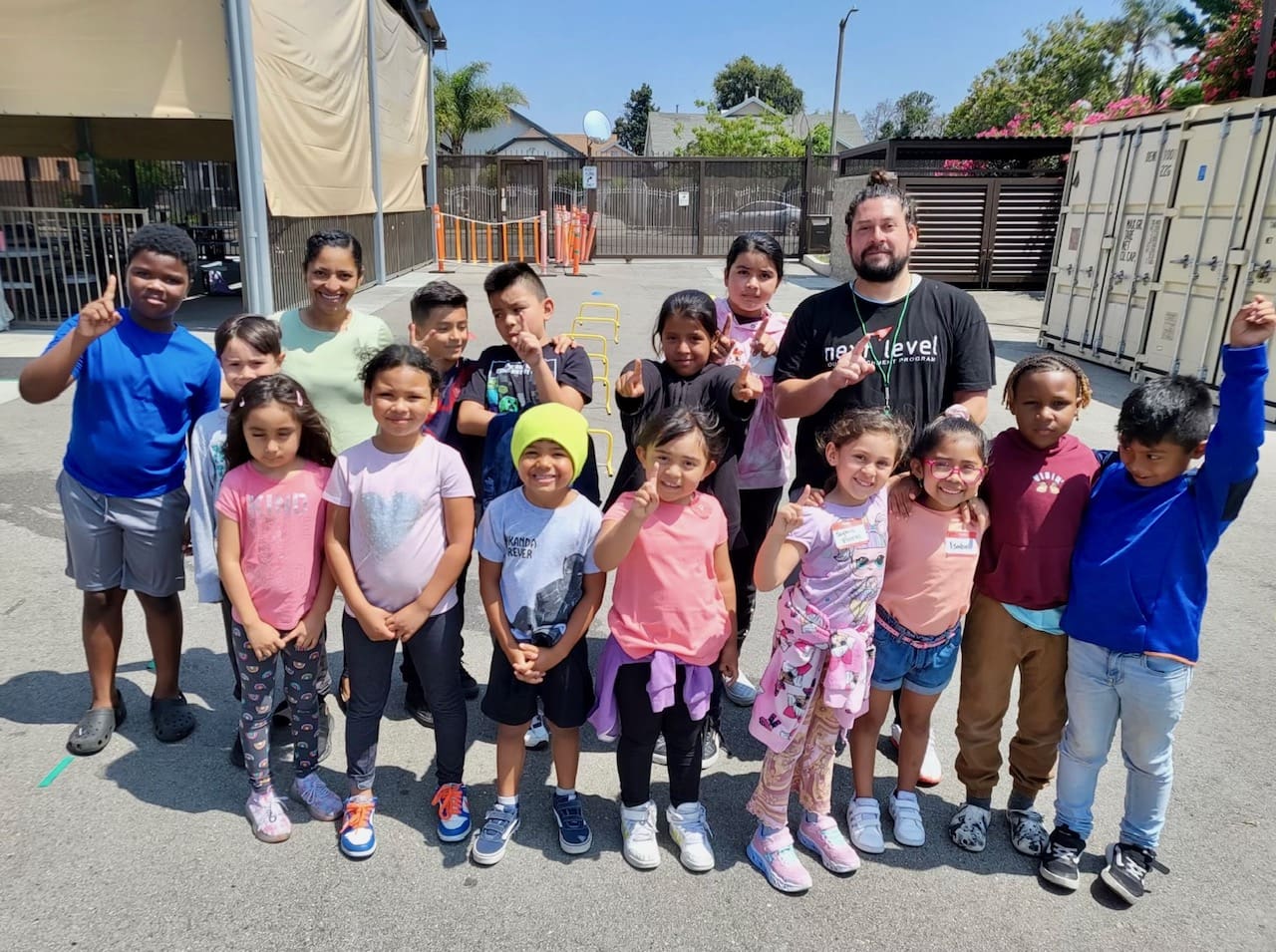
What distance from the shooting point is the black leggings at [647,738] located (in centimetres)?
270

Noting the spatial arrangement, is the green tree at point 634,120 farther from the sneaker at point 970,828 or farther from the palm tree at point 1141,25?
the sneaker at point 970,828

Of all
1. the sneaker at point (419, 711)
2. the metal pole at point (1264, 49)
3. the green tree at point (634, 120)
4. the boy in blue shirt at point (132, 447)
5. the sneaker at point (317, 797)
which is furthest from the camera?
the green tree at point (634, 120)

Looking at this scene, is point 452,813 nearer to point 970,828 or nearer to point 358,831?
point 358,831

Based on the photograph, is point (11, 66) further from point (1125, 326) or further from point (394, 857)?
point (1125, 326)

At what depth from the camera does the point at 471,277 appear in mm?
19797

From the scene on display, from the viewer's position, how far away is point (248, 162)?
993 cm

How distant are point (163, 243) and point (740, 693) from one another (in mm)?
2757

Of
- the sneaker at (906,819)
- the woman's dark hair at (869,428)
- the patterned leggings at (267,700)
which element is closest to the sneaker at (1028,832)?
the sneaker at (906,819)

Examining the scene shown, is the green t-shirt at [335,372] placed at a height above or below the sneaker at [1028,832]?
above

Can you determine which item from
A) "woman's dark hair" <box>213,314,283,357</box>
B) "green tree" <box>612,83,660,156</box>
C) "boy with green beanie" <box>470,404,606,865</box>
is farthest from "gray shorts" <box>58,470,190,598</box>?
"green tree" <box>612,83,660,156</box>

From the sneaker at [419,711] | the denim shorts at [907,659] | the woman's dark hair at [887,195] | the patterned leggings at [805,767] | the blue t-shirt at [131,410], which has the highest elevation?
the woman's dark hair at [887,195]

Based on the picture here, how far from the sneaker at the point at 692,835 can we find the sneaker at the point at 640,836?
7 cm

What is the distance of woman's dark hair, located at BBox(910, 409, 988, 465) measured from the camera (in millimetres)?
2609

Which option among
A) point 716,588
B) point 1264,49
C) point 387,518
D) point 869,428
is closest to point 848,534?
point 869,428
